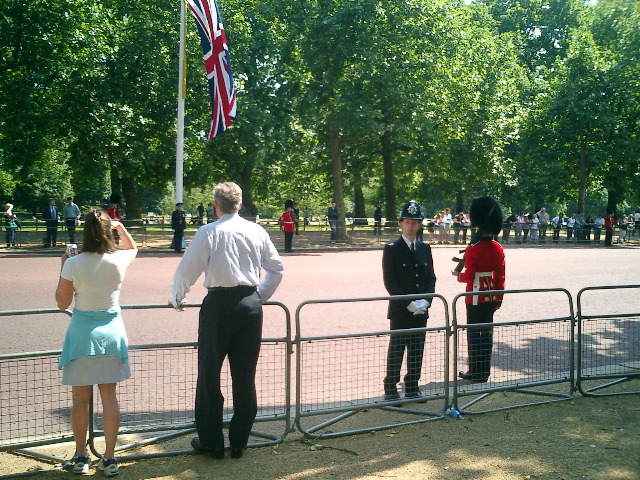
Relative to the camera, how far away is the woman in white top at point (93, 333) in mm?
4633

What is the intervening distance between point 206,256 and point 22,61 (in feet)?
86.2

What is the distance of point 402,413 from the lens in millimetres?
6391

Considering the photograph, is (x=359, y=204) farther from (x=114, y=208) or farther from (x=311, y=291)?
(x=311, y=291)

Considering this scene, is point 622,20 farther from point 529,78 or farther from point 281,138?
point 281,138

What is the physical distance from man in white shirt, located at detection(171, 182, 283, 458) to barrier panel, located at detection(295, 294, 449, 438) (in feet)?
2.33

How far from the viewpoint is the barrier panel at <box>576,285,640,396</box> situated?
7207 millimetres

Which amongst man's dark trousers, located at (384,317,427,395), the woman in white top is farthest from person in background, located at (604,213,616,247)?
the woman in white top

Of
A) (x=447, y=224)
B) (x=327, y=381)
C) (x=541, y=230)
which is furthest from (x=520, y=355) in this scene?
(x=541, y=230)

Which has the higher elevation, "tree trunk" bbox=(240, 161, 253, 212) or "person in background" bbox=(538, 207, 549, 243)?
"tree trunk" bbox=(240, 161, 253, 212)

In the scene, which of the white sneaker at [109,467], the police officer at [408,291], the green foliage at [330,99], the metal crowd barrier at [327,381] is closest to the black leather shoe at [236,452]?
the metal crowd barrier at [327,381]

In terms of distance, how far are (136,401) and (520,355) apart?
4.63m

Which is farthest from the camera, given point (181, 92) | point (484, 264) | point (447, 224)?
point (447, 224)

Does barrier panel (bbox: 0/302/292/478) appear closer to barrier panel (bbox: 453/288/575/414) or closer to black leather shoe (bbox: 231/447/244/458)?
black leather shoe (bbox: 231/447/244/458)

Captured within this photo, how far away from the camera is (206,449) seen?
5.14 metres
